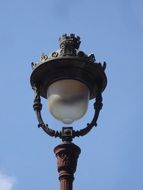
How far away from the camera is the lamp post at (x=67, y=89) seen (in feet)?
85.3

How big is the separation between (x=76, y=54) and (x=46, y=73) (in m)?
0.48

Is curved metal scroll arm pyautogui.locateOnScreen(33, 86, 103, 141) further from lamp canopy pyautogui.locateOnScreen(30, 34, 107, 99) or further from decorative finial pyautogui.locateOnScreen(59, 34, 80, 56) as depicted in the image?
decorative finial pyautogui.locateOnScreen(59, 34, 80, 56)

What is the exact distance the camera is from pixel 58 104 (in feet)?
85.5

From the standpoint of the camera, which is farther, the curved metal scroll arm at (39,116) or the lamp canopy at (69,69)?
the lamp canopy at (69,69)

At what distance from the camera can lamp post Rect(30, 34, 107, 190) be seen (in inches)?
1023

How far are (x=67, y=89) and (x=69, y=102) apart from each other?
206mm

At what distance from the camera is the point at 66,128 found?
26.1m

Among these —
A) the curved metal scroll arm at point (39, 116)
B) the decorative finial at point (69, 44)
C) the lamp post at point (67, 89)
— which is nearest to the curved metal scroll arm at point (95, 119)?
the lamp post at point (67, 89)

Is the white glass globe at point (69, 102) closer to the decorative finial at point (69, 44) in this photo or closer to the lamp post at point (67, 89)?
the lamp post at point (67, 89)

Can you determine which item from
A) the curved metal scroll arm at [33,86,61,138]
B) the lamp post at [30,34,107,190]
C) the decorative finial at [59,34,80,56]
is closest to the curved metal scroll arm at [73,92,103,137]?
the lamp post at [30,34,107,190]

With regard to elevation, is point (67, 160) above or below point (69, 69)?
below

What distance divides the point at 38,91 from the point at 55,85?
0.40 metres

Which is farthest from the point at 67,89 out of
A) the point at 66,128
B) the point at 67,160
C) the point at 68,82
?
the point at 67,160

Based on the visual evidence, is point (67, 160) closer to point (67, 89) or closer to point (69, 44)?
point (67, 89)
